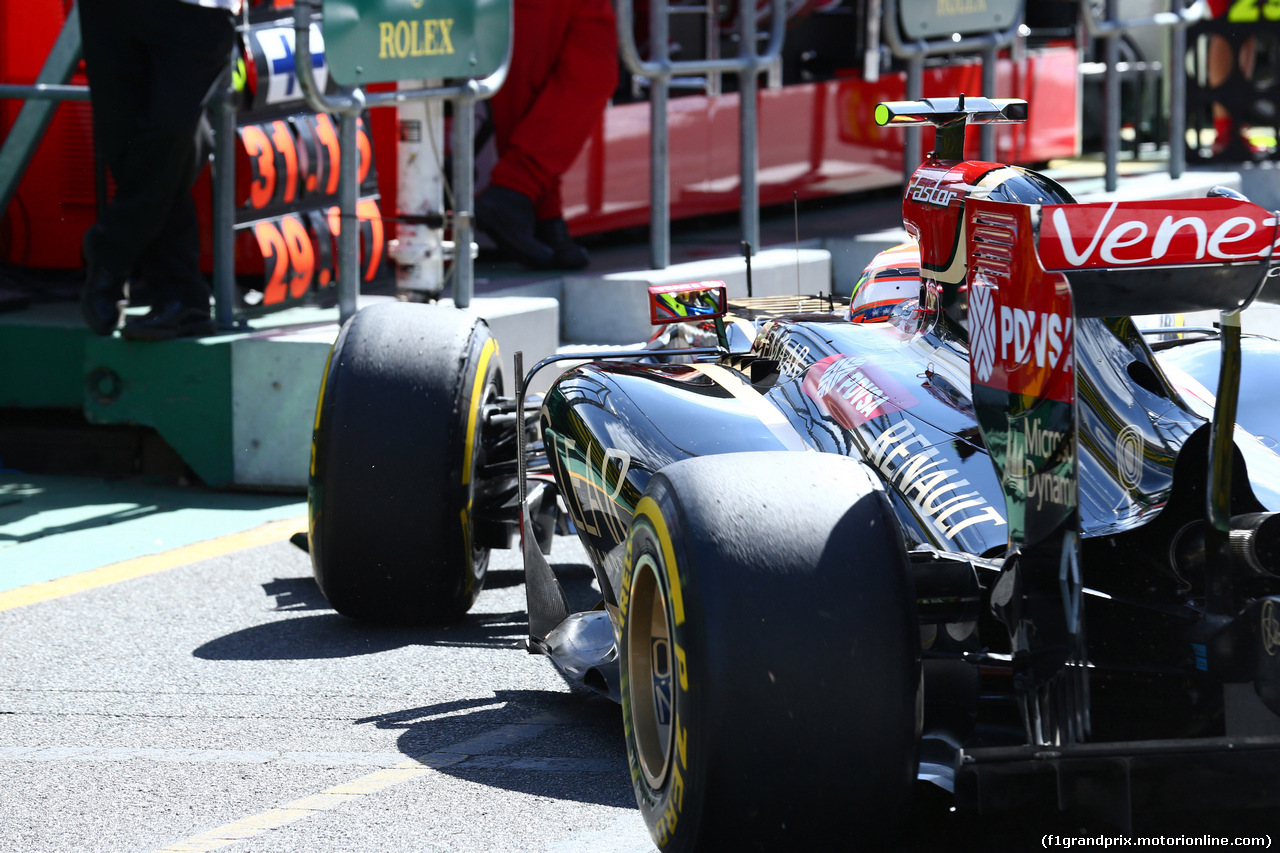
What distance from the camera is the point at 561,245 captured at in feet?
27.9

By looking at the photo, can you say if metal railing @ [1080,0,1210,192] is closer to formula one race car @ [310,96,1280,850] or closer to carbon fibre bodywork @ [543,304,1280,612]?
carbon fibre bodywork @ [543,304,1280,612]

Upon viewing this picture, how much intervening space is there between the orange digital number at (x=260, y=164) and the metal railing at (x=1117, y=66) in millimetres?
5416

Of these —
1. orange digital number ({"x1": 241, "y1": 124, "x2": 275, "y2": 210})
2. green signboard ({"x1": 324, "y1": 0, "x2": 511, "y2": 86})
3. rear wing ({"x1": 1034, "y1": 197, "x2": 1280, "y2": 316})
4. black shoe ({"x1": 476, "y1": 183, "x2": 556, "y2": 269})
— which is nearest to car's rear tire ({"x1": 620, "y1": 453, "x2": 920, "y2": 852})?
rear wing ({"x1": 1034, "y1": 197, "x2": 1280, "y2": 316})

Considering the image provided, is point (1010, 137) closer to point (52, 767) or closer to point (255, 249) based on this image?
point (255, 249)

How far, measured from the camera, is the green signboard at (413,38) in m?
6.16

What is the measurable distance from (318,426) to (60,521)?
5.91 ft

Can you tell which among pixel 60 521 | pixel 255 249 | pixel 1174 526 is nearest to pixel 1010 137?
pixel 255 249

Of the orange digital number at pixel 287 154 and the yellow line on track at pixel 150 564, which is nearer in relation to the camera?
the yellow line on track at pixel 150 564

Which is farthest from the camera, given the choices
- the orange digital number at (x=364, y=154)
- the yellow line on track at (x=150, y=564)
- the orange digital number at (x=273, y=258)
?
the orange digital number at (x=364, y=154)

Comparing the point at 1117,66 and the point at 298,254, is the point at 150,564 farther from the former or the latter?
the point at 1117,66

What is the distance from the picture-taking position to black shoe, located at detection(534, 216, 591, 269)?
8.45 metres

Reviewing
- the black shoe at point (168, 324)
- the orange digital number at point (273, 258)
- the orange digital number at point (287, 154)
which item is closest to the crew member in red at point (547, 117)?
the orange digital number at point (287, 154)

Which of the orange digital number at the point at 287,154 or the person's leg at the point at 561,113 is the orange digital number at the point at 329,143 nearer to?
the orange digital number at the point at 287,154

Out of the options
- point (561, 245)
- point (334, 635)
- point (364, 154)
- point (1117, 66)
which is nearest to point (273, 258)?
point (364, 154)
